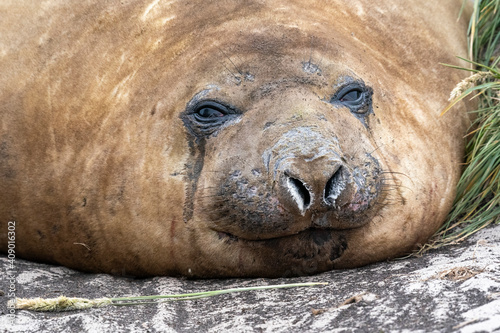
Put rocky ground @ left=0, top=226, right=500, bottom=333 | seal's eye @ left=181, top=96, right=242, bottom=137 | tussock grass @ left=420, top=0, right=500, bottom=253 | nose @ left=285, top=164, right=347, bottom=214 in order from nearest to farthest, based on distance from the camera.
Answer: rocky ground @ left=0, top=226, right=500, bottom=333 → nose @ left=285, top=164, right=347, bottom=214 → seal's eye @ left=181, top=96, right=242, bottom=137 → tussock grass @ left=420, top=0, right=500, bottom=253

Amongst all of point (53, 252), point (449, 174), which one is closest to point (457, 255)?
point (449, 174)

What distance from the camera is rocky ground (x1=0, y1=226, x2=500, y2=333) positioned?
256 centimetres

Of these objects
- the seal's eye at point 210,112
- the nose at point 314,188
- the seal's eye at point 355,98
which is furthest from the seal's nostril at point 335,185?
the seal's eye at point 210,112

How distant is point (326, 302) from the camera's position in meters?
2.94

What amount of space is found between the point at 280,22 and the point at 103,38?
40.3 inches

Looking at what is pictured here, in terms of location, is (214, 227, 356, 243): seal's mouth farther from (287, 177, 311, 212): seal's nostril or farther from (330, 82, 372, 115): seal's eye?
(330, 82, 372, 115): seal's eye

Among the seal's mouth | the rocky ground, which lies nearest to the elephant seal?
the seal's mouth

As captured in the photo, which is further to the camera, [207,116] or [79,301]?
[207,116]

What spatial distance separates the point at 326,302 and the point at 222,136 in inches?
37.0

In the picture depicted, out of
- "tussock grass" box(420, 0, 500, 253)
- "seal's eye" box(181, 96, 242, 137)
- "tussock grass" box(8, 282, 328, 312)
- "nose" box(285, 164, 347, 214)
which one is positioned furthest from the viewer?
"tussock grass" box(420, 0, 500, 253)

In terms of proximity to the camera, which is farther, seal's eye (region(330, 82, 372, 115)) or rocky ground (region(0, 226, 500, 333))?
seal's eye (region(330, 82, 372, 115))

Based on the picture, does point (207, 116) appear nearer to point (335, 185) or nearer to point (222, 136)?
point (222, 136)

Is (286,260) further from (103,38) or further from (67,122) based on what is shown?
(103,38)

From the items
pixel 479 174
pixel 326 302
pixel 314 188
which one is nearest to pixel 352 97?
pixel 314 188
